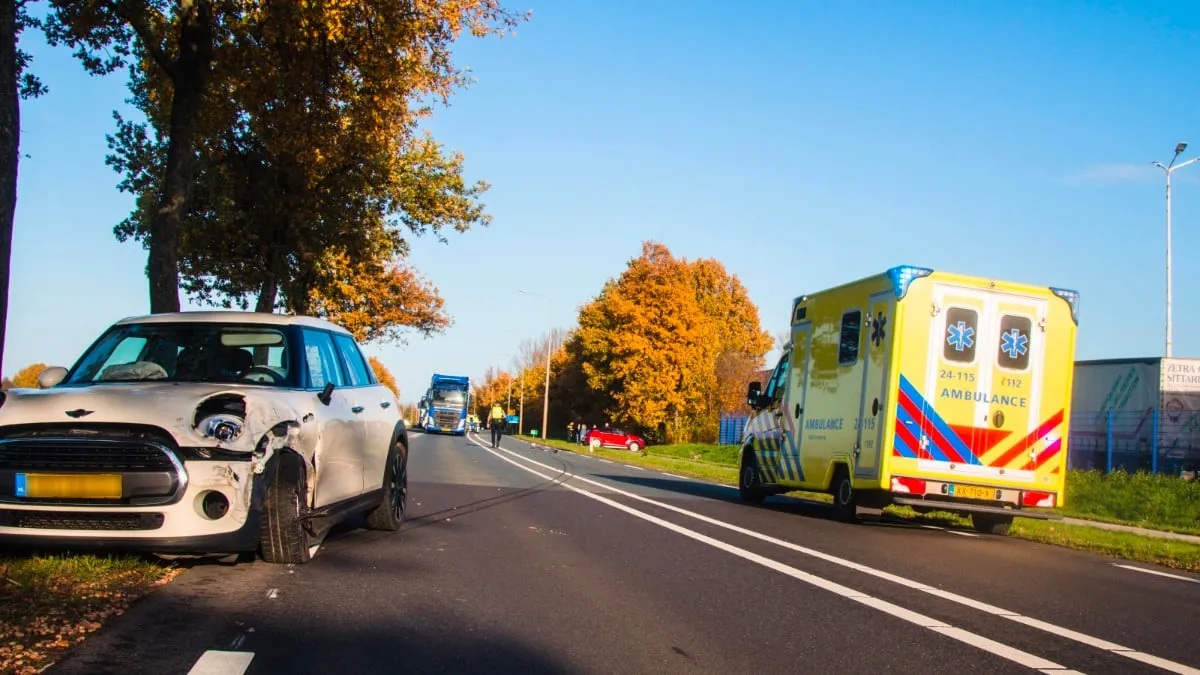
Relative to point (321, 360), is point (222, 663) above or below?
below

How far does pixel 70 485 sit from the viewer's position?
5891mm

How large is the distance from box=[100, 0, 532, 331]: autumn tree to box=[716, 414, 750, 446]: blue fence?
71.6 feet

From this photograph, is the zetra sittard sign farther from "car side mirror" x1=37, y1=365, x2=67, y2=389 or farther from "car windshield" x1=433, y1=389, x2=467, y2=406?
"car windshield" x1=433, y1=389, x2=467, y2=406

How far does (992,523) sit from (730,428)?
135ft

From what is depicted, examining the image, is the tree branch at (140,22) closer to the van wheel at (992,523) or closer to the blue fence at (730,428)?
the van wheel at (992,523)

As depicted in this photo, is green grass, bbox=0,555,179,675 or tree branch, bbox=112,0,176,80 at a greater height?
tree branch, bbox=112,0,176,80

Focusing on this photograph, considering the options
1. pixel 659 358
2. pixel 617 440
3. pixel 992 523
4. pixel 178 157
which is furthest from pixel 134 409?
pixel 659 358

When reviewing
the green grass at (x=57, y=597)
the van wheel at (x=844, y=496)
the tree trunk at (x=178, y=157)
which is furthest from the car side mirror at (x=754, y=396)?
the green grass at (x=57, y=597)

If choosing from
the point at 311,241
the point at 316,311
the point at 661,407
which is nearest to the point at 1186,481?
the point at 311,241

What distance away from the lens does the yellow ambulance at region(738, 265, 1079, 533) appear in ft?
39.7

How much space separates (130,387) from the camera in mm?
6652

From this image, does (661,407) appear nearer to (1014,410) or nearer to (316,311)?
(316,311)

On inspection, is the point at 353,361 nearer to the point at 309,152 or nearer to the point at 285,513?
the point at 285,513

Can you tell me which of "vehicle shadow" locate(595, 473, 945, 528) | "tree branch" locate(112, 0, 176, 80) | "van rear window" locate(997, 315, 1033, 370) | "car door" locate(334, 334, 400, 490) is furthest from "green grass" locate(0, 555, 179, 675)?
"vehicle shadow" locate(595, 473, 945, 528)
